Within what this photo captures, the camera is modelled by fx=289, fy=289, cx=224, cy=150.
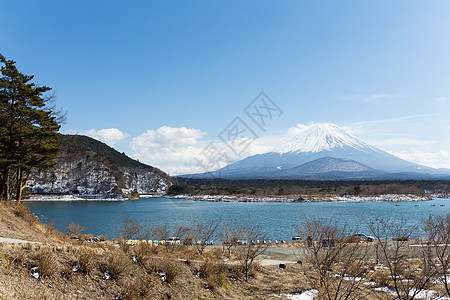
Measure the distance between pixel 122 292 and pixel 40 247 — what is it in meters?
2.35

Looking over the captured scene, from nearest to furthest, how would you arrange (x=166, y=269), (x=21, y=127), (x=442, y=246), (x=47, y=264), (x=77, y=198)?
(x=47, y=264), (x=166, y=269), (x=442, y=246), (x=21, y=127), (x=77, y=198)

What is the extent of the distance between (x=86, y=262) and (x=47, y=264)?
3.29ft

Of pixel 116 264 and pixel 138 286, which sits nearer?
pixel 138 286

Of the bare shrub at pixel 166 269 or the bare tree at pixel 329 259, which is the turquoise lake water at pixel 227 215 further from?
the bare shrub at pixel 166 269

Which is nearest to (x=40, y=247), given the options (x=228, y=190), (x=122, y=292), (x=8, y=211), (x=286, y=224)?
(x=122, y=292)

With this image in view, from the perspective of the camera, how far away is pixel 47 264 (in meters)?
6.38

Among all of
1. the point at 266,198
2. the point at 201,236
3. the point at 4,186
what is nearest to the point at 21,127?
the point at 4,186

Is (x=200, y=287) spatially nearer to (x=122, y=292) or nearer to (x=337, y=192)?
(x=122, y=292)

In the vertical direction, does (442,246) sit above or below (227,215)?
above

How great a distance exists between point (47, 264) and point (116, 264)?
5.82 ft

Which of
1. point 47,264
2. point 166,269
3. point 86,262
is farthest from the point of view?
point 166,269

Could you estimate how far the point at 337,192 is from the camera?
100812 millimetres

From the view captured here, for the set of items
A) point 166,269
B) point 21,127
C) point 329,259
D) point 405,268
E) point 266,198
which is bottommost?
point 266,198

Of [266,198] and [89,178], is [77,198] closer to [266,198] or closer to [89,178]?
[89,178]
